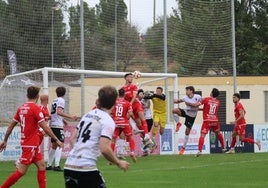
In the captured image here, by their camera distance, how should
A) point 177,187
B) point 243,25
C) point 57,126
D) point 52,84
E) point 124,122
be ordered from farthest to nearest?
point 243,25 → point 52,84 → point 124,122 → point 57,126 → point 177,187

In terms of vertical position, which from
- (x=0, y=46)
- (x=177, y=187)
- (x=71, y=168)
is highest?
(x=0, y=46)

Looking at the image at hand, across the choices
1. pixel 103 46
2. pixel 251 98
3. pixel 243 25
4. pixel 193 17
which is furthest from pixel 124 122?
pixel 243 25

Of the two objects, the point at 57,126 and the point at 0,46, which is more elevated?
the point at 0,46

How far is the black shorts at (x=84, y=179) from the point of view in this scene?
9.23m

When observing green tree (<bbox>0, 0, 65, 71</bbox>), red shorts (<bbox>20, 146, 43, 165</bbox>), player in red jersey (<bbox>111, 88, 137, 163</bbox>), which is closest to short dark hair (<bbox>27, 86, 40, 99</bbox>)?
red shorts (<bbox>20, 146, 43, 165</bbox>)

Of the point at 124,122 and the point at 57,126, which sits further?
the point at 124,122

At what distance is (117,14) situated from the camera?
29875 millimetres

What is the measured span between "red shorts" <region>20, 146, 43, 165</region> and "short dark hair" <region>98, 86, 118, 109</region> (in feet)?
16.1

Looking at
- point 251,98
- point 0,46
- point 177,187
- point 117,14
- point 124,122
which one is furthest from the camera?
point 251,98

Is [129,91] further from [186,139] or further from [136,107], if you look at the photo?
[186,139]

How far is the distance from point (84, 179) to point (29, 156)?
188 inches

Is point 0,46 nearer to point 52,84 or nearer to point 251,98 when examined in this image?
point 52,84

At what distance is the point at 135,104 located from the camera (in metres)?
23.6

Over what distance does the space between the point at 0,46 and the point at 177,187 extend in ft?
40.7
